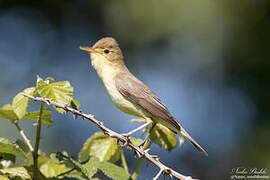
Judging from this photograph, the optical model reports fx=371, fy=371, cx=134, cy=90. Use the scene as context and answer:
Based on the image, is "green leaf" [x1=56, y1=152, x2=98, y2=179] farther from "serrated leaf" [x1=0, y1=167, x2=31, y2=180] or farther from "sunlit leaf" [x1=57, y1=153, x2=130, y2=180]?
"serrated leaf" [x1=0, y1=167, x2=31, y2=180]

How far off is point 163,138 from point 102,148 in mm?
413

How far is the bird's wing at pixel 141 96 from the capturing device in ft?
11.0

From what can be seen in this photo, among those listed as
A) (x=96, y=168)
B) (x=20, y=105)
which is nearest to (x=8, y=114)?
(x=20, y=105)

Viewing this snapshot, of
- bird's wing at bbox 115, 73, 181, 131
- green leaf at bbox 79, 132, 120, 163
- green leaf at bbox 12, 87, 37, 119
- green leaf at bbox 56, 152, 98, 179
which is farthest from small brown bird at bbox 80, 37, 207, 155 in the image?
green leaf at bbox 12, 87, 37, 119

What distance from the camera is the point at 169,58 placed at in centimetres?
652

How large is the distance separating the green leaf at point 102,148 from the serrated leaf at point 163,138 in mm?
267

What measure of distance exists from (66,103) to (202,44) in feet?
13.9

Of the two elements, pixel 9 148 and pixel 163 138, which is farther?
pixel 163 138

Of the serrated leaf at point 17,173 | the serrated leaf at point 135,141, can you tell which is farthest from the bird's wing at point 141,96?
the serrated leaf at point 17,173

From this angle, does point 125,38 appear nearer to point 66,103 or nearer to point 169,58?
point 169,58

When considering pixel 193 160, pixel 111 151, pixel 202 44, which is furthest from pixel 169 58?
pixel 111 151

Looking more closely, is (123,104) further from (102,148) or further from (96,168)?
(96,168)

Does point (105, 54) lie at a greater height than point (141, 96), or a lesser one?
greater

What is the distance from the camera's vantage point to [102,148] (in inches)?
89.4
